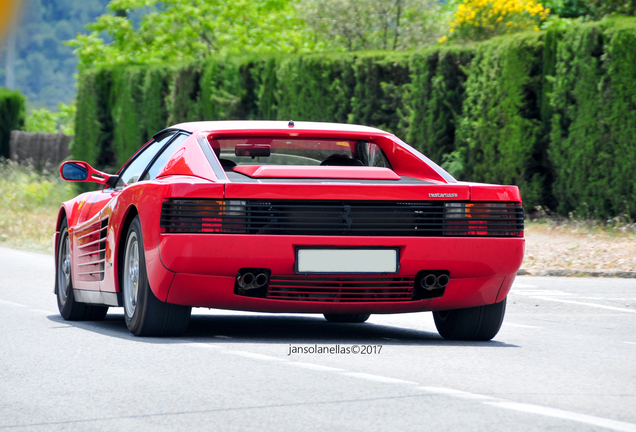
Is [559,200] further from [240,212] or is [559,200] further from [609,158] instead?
[240,212]

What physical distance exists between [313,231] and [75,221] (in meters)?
2.69

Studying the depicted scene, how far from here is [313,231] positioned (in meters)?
6.36

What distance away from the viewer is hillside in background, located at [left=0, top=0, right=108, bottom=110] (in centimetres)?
12669

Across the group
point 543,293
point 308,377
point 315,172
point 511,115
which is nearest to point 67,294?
point 315,172

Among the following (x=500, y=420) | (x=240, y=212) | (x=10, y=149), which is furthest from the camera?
(x=10, y=149)

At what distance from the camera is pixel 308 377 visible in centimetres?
560

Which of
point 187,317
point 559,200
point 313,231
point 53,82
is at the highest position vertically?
point 313,231

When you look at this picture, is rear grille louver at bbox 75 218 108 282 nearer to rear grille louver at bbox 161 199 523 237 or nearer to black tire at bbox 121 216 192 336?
black tire at bbox 121 216 192 336

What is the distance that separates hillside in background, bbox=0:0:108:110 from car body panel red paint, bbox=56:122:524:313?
4832 inches

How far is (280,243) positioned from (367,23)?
94.0 ft

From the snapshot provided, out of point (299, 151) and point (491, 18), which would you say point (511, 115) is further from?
point (299, 151)

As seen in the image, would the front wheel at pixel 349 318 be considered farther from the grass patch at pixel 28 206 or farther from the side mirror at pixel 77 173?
the grass patch at pixel 28 206

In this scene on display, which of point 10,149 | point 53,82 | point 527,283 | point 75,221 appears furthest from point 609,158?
point 53,82

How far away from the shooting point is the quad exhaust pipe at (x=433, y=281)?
259 inches
